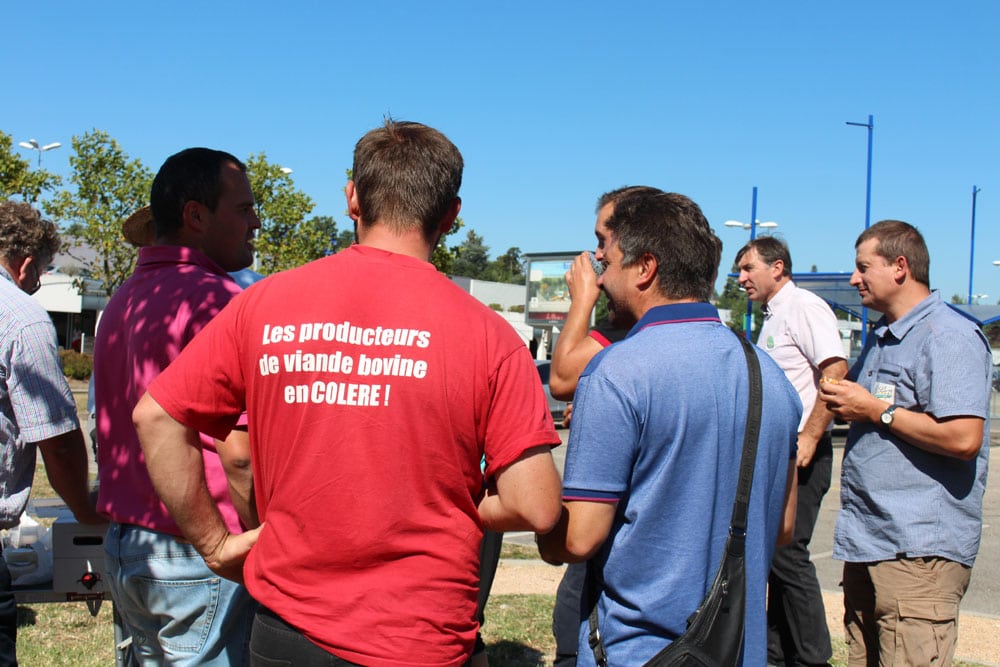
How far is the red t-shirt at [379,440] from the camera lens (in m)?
2.02

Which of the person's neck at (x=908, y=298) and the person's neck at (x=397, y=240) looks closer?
the person's neck at (x=397, y=240)

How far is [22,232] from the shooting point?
350 cm

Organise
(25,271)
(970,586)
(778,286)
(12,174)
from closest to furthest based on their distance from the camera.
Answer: (25,271)
(778,286)
(970,586)
(12,174)

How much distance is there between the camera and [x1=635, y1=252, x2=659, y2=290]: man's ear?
2488 millimetres

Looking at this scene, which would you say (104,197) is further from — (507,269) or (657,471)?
(507,269)

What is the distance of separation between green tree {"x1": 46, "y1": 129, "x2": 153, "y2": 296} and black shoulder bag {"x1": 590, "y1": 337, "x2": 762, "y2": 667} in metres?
27.1

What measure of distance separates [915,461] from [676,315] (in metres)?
1.71

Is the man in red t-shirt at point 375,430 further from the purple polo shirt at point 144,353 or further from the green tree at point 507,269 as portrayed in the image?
the green tree at point 507,269

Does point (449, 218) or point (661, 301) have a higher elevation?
point (449, 218)

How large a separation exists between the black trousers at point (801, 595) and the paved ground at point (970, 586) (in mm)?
1070

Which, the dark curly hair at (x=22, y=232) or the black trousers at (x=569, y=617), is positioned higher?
the dark curly hair at (x=22, y=232)

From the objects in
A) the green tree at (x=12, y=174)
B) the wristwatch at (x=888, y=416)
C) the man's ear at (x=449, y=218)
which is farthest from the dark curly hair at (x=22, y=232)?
the green tree at (x=12, y=174)

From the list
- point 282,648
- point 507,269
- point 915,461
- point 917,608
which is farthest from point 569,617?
point 507,269

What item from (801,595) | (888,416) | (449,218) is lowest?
(801,595)
